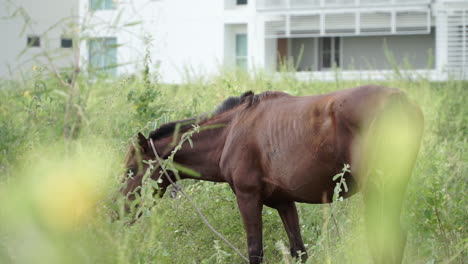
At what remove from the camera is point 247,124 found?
6.56 metres

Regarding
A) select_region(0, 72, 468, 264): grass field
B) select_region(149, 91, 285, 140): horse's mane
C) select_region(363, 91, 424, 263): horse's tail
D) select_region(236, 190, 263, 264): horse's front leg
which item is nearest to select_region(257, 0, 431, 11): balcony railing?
select_region(0, 72, 468, 264): grass field

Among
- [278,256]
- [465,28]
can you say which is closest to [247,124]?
[278,256]

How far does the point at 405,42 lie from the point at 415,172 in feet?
78.7

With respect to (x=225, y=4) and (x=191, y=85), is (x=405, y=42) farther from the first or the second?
(x=191, y=85)

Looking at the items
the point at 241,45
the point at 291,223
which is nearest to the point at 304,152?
the point at 291,223

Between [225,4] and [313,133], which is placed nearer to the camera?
[313,133]

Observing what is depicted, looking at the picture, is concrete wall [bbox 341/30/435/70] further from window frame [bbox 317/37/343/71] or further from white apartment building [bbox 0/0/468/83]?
window frame [bbox 317/37/343/71]

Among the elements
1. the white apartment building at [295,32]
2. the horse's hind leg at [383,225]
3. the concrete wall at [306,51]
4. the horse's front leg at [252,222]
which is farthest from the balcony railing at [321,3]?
the horse's hind leg at [383,225]

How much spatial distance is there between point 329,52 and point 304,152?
2700 centimetres

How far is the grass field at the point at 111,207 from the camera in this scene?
3.42m

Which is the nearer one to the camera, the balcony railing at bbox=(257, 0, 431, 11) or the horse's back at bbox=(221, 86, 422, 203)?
the horse's back at bbox=(221, 86, 422, 203)

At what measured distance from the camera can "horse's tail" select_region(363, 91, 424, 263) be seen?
18.1ft

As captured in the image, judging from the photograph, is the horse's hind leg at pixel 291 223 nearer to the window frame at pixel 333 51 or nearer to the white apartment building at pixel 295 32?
the white apartment building at pixel 295 32

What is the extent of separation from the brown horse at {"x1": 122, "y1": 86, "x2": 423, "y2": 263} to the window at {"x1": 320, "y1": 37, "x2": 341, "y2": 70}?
25899mm
